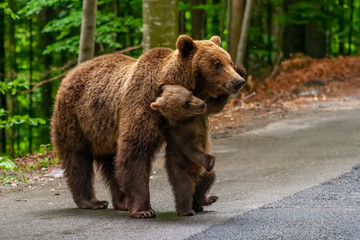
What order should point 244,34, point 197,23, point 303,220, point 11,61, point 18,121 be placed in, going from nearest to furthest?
1. point 303,220
2. point 18,121
3. point 244,34
4. point 11,61
5. point 197,23

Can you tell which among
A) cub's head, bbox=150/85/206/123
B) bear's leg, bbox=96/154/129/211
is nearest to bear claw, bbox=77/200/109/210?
bear's leg, bbox=96/154/129/211

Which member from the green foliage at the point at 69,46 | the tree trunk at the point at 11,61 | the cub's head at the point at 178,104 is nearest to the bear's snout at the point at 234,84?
the cub's head at the point at 178,104

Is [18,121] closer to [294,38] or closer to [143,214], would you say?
[143,214]

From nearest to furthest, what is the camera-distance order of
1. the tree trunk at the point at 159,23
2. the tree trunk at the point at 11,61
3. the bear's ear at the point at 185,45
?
the bear's ear at the point at 185,45 → the tree trunk at the point at 159,23 → the tree trunk at the point at 11,61

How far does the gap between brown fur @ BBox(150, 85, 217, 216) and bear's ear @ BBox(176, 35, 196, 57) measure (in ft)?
1.19

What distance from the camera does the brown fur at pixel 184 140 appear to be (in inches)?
244

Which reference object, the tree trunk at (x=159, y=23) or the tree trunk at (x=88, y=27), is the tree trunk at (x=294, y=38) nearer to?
the tree trunk at (x=159, y=23)

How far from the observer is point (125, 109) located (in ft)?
21.8

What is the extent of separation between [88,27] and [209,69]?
17.1 ft

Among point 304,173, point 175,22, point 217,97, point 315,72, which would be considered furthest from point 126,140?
point 315,72

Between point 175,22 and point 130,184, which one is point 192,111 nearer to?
point 130,184

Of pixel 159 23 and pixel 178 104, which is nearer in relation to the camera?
Result: pixel 178 104

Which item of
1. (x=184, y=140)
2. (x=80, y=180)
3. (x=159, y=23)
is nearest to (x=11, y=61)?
(x=159, y=23)

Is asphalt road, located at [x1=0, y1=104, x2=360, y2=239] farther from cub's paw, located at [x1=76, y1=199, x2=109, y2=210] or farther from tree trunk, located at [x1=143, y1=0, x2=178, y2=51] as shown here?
tree trunk, located at [x1=143, y1=0, x2=178, y2=51]
